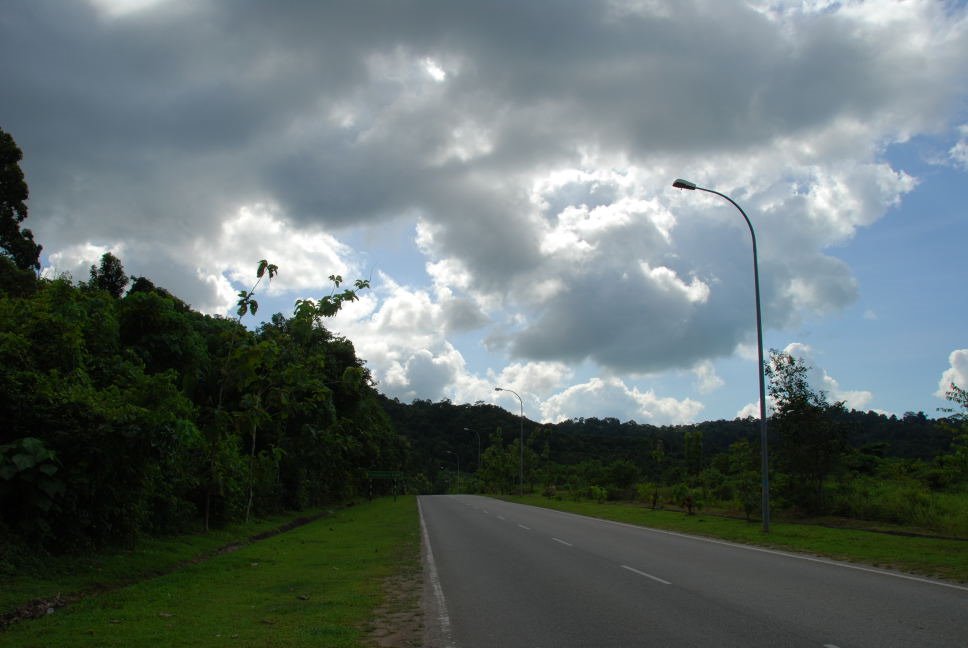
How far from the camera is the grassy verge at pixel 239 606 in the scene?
7.93 metres

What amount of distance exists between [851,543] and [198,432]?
15.4 m

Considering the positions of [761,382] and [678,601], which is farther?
[761,382]

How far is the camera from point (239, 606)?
10094 mm

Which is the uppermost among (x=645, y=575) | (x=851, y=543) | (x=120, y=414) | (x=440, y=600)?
(x=120, y=414)

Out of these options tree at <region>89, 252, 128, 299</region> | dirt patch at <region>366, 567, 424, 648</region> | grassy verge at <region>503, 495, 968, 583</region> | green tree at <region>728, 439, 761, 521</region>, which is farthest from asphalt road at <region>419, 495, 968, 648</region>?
tree at <region>89, 252, 128, 299</region>

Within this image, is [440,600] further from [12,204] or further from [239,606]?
[12,204]

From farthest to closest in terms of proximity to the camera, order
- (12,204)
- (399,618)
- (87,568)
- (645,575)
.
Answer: (12,204) → (87,568) → (645,575) → (399,618)

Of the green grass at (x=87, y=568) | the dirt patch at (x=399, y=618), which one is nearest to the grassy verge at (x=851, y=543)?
the dirt patch at (x=399, y=618)

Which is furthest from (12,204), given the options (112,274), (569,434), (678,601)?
(569,434)

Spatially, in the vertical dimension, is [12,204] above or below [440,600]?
above

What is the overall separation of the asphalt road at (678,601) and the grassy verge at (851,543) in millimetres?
1096

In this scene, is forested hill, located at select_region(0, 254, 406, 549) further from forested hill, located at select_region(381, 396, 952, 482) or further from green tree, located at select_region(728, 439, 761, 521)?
forested hill, located at select_region(381, 396, 952, 482)

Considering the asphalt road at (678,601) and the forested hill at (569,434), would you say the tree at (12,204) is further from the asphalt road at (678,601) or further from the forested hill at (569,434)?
the forested hill at (569,434)

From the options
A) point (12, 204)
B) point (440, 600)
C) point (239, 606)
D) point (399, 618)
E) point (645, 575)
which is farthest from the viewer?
point (12, 204)
